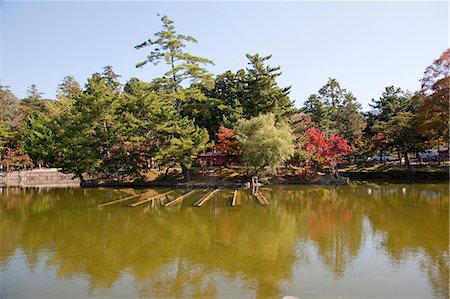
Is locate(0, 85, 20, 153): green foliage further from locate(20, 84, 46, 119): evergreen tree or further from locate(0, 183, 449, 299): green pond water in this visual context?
locate(0, 183, 449, 299): green pond water

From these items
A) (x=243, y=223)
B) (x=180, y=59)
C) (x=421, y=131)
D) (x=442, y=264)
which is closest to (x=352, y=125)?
(x=421, y=131)

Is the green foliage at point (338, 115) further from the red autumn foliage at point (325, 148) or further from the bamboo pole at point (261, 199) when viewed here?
the bamboo pole at point (261, 199)

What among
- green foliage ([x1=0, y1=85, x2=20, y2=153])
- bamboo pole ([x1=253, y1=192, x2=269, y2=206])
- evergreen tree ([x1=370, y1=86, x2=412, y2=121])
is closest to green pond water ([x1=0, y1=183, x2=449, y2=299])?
bamboo pole ([x1=253, y1=192, x2=269, y2=206])

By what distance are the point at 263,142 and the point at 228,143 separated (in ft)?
13.5

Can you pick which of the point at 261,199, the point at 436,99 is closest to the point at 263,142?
the point at 261,199

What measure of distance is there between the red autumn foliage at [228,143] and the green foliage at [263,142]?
3.97ft

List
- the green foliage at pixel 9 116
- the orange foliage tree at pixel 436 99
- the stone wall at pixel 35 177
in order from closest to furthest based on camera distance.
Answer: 1. the orange foliage tree at pixel 436 99
2. the stone wall at pixel 35 177
3. the green foliage at pixel 9 116

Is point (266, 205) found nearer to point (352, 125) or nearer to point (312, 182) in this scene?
point (312, 182)

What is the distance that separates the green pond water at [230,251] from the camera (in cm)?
762

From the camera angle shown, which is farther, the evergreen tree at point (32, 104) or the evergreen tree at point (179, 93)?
the evergreen tree at point (32, 104)

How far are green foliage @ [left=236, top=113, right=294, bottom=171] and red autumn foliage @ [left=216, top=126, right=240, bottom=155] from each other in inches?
47.6

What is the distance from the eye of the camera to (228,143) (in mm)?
30234

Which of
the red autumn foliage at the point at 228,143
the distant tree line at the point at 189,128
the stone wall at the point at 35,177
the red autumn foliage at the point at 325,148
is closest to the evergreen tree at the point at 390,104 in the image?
the distant tree line at the point at 189,128

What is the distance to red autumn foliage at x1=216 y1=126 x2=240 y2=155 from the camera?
98.8 ft
